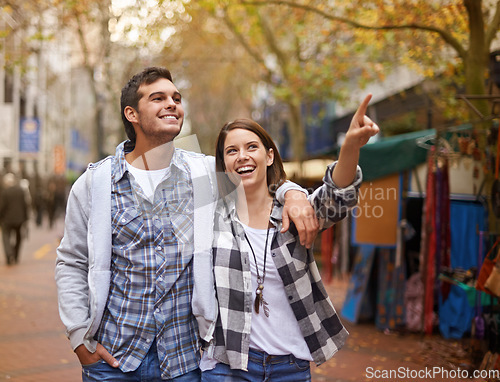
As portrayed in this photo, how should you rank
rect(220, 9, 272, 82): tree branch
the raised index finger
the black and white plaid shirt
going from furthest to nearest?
rect(220, 9, 272, 82): tree branch < the black and white plaid shirt < the raised index finger

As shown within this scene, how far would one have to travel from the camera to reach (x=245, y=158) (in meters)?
2.92

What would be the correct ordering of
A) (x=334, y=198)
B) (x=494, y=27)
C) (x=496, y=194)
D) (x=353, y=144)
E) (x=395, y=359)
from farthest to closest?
(x=494, y=27) < (x=395, y=359) < (x=496, y=194) < (x=334, y=198) < (x=353, y=144)

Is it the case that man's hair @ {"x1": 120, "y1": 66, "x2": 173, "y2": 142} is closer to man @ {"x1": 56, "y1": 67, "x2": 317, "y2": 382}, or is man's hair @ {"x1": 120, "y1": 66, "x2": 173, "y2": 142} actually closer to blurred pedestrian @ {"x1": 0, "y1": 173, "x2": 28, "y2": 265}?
man @ {"x1": 56, "y1": 67, "x2": 317, "y2": 382}

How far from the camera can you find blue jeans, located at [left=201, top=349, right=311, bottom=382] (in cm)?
276

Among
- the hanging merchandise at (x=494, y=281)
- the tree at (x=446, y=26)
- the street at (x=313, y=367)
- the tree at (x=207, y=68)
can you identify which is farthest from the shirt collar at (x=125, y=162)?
the tree at (x=207, y=68)

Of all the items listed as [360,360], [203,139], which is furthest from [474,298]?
[203,139]

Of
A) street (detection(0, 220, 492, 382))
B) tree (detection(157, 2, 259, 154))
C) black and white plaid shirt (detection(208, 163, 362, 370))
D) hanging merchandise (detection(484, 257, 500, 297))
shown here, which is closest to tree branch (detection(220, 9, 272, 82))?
tree (detection(157, 2, 259, 154))

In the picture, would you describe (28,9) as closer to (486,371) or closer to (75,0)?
(75,0)

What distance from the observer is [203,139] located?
42.7 m

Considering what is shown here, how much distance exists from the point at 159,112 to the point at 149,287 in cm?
83

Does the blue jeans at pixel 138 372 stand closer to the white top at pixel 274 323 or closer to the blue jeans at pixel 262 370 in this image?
the blue jeans at pixel 262 370

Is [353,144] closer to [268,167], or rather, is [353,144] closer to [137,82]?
[268,167]

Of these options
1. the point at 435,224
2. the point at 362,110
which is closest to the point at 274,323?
the point at 362,110

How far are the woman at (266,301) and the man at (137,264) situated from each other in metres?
0.14
